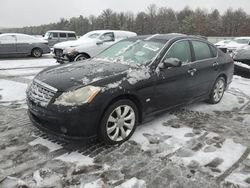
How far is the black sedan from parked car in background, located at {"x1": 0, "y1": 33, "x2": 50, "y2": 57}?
11014mm

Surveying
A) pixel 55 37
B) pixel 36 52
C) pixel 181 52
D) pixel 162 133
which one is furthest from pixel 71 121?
pixel 55 37

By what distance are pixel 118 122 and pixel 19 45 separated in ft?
42.0

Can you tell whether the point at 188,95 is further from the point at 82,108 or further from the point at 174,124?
the point at 82,108

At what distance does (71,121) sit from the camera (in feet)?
11.5

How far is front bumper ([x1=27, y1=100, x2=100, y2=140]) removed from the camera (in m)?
3.48

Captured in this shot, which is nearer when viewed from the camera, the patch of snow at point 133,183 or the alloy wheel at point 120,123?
the patch of snow at point 133,183

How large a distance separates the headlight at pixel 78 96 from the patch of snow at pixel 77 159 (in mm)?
713

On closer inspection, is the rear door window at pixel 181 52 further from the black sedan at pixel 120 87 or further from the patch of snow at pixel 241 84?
the patch of snow at pixel 241 84

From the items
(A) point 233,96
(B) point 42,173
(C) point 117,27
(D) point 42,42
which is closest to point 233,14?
(C) point 117,27

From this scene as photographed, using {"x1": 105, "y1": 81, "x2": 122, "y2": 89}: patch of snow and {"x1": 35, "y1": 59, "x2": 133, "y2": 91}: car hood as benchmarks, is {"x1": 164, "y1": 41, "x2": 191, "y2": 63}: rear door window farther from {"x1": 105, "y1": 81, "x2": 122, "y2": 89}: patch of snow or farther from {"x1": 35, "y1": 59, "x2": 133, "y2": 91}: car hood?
{"x1": 105, "y1": 81, "x2": 122, "y2": 89}: patch of snow

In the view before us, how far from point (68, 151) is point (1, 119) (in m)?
1.85

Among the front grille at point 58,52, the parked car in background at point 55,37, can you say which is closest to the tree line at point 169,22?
the parked car in background at point 55,37

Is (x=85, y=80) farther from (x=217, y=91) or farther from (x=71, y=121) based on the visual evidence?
(x=217, y=91)

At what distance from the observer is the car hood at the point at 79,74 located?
3.74 meters
